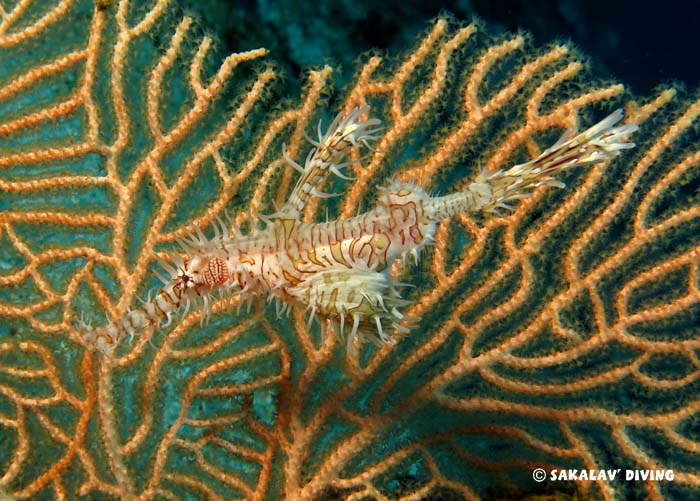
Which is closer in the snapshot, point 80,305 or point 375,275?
point 375,275

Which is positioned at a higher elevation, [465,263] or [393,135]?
[393,135]

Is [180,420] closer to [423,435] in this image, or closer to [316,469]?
[316,469]

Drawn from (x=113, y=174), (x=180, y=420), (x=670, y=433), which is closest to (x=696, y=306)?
(x=670, y=433)

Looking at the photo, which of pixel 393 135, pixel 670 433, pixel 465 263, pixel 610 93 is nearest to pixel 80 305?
pixel 393 135

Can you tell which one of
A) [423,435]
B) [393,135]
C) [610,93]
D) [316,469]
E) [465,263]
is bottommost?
[316,469]

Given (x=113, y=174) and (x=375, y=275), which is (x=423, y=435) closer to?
(x=375, y=275)

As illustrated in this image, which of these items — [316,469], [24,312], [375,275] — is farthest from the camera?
[316,469]

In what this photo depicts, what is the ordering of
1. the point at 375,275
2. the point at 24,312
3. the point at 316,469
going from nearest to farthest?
1. the point at 375,275
2. the point at 24,312
3. the point at 316,469
